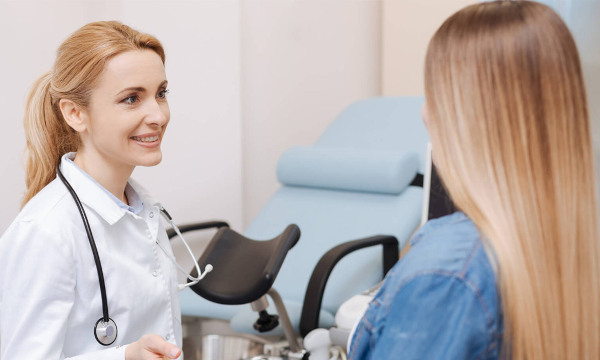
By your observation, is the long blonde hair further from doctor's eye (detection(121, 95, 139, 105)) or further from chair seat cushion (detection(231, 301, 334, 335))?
chair seat cushion (detection(231, 301, 334, 335))

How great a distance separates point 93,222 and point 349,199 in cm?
146

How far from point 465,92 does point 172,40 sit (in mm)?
1931

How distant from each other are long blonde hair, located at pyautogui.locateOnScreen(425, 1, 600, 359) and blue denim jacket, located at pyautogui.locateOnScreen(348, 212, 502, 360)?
2 centimetres

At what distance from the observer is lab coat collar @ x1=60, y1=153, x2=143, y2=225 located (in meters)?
1.14

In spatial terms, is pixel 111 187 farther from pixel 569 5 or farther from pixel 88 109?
pixel 569 5

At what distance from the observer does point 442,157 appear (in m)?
0.75

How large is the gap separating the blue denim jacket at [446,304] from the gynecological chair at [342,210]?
3.99ft

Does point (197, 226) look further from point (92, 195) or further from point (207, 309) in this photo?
point (92, 195)

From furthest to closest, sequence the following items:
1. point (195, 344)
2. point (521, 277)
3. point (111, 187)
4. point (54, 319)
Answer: point (195, 344), point (111, 187), point (54, 319), point (521, 277)

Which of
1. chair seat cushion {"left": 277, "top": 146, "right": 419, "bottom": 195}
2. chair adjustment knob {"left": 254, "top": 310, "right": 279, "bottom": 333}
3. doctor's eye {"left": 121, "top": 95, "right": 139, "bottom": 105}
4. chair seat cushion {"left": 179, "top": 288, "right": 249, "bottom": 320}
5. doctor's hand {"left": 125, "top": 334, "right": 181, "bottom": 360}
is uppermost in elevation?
doctor's eye {"left": 121, "top": 95, "right": 139, "bottom": 105}

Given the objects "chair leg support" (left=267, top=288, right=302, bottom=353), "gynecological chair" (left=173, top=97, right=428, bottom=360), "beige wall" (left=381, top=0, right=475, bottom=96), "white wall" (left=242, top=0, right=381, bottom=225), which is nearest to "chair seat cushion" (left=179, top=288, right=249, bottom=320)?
"gynecological chair" (left=173, top=97, right=428, bottom=360)

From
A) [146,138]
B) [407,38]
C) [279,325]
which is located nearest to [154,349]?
[146,138]

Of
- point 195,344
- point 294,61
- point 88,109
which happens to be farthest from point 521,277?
point 294,61

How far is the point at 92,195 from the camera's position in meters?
1.15
